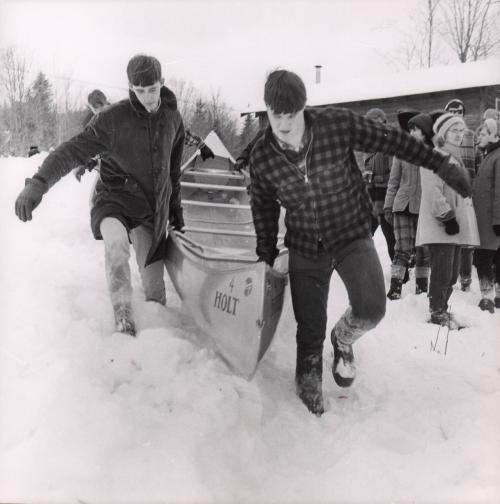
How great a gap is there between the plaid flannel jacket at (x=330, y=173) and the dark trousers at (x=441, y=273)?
5.25ft

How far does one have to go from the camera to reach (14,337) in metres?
2.74

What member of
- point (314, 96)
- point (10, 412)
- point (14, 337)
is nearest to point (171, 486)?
point (10, 412)

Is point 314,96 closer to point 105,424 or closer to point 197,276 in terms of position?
point 197,276

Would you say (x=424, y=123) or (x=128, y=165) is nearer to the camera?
(x=128, y=165)

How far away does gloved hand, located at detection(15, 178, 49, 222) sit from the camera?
8.79 feet

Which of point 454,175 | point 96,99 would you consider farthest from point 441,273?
point 96,99

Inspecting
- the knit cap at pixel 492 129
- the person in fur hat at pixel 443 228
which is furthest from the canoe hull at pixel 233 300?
the knit cap at pixel 492 129

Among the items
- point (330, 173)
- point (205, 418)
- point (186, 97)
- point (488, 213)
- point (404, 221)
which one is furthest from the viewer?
point (186, 97)

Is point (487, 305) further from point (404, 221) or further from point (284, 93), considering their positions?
point (284, 93)

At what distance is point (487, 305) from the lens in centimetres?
457

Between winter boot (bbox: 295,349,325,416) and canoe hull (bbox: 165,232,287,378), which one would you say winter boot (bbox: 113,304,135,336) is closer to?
canoe hull (bbox: 165,232,287,378)

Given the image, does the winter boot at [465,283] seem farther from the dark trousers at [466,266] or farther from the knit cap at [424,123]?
the knit cap at [424,123]

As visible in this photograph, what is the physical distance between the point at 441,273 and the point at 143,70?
257cm

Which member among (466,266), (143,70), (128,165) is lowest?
(466,266)
